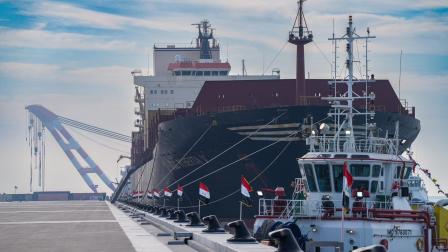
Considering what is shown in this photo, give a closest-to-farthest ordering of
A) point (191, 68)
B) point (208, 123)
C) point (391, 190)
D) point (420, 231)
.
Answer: point (420, 231)
point (391, 190)
point (208, 123)
point (191, 68)

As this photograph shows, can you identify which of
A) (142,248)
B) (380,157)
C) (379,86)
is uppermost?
(379,86)

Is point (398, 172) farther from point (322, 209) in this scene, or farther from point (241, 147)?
point (241, 147)

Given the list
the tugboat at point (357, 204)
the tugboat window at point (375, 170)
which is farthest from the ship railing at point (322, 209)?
the tugboat window at point (375, 170)

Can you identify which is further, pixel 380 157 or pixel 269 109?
pixel 269 109

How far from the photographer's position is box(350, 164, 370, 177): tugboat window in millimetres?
44906

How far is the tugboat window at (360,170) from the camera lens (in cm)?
4491

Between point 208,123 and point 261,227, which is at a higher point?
point 208,123

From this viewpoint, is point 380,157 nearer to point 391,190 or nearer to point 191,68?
point 391,190

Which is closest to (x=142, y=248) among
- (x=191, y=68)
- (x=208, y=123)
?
(x=208, y=123)

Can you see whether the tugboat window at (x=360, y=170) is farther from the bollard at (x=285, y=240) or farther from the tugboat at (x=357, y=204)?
the bollard at (x=285, y=240)

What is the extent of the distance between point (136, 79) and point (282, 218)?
3319 inches

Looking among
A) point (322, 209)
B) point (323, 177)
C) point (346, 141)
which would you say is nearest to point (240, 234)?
point (322, 209)

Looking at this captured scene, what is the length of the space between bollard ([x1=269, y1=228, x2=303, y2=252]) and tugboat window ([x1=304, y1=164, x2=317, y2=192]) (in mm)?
23522

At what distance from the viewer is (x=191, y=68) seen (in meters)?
122
